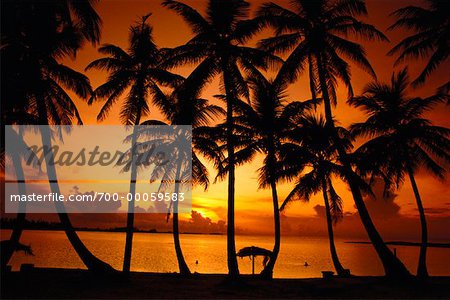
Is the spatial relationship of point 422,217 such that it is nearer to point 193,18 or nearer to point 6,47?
point 193,18

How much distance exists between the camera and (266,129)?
22203 millimetres

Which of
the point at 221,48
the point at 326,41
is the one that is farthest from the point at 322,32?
the point at 221,48

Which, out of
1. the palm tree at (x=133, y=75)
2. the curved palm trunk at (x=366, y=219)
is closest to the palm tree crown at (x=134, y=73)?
the palm tree at (x=133, y=75)

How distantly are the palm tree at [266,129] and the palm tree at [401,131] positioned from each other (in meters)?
3.92

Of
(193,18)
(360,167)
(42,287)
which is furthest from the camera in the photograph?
(360,167)

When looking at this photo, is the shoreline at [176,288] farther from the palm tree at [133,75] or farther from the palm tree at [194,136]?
the palm tree at [194,136]

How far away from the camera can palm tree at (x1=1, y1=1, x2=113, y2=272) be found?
15359mm

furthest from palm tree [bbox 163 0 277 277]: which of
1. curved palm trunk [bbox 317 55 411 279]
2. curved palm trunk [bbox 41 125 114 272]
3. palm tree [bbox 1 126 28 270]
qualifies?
palm tree [bbox 1 126 28 270]

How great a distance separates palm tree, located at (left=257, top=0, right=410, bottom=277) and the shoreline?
253cm

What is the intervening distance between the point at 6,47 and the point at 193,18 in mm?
7917

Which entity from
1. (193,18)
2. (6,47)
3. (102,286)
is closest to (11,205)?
(102,286)

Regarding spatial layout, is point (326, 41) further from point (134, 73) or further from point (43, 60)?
point (43, 60)

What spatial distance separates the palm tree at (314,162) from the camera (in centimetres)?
2222

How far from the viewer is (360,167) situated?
21.3 metres
